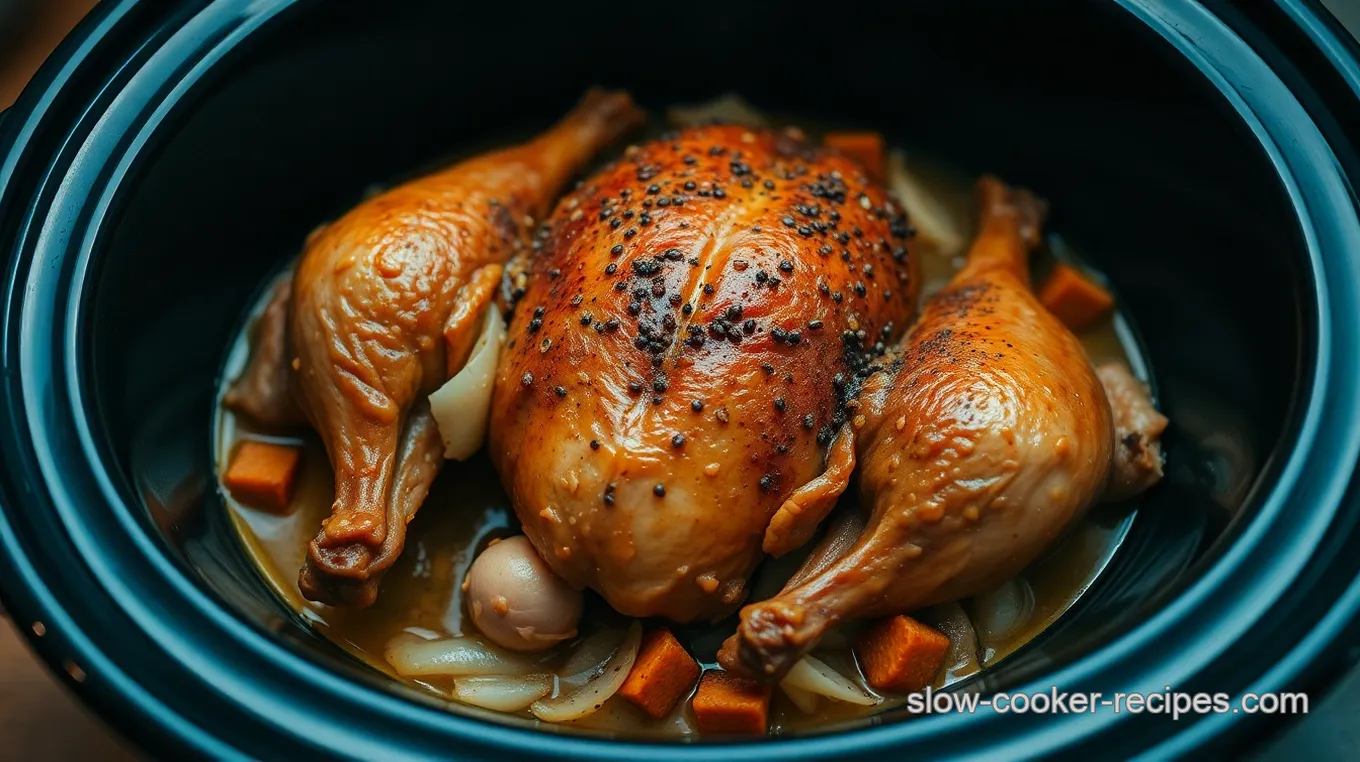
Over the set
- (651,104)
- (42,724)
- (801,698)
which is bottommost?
(42,724)

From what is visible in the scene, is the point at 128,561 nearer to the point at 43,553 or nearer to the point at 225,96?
the point at 43,553

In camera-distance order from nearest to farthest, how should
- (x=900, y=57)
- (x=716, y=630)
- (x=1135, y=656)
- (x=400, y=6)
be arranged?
(x=1135, y=656) → (x=716, y=630) → (x=400, y=6) → (x=900, y=57)

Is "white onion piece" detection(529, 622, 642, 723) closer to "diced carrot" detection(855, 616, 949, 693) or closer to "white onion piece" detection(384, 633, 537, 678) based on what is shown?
"white onion piece" detection(384, 633, 537, 678)

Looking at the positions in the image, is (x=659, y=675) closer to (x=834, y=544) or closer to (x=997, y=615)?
(x=834, y=544)

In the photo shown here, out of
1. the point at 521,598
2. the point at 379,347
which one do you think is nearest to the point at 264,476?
the point at 379,347

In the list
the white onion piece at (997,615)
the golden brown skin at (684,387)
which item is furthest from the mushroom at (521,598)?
the white onion piece at (997,615)

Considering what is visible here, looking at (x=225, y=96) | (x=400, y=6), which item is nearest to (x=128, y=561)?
(x=225, y=96)

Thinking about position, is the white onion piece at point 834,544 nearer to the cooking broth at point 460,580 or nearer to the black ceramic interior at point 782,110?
Answer: the cooking broth at point 460,580

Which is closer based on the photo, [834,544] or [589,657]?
[834,544]
